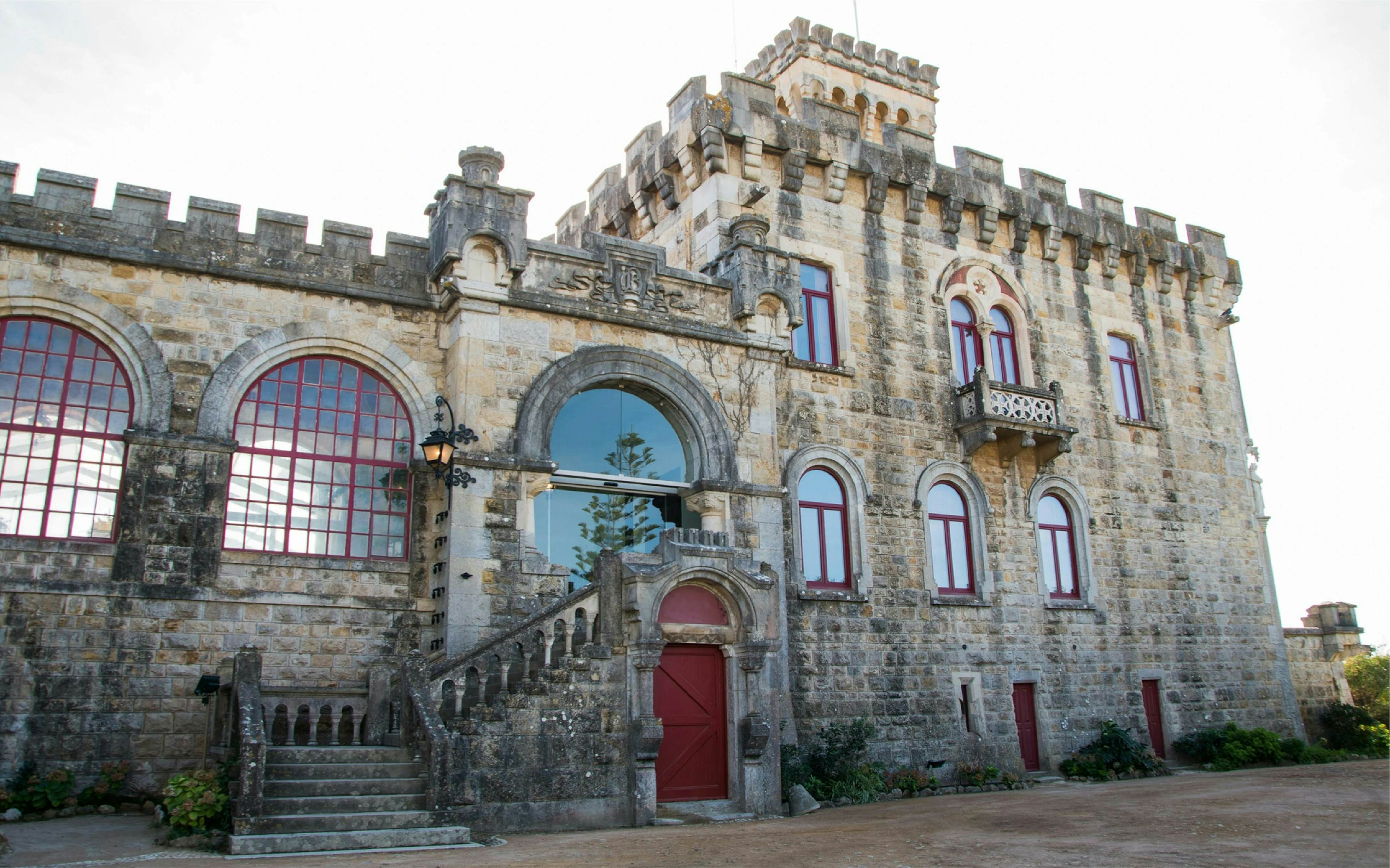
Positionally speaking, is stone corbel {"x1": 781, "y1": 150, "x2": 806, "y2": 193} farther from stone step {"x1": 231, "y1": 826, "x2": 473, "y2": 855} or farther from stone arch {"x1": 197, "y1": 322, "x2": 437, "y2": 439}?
stone step {"x1": 231, "y1": 826, "x2": 473, "y2": 855}

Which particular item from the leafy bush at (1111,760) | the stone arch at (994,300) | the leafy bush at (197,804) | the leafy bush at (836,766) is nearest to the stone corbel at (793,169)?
the stone arch at (994,300)

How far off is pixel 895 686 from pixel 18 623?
1121cm

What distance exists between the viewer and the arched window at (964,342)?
1845 centimetres

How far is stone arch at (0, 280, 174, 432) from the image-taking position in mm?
12078

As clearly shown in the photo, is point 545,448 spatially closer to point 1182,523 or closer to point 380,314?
point 380,314

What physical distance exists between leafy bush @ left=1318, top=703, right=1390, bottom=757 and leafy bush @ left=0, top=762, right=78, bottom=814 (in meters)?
21.0

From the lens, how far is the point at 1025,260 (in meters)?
19.8

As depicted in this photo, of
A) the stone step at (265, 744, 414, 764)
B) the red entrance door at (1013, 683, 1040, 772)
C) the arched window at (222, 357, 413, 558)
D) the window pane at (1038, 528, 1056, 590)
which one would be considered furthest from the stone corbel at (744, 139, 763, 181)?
the stone step at (265, 744, 414, 764)

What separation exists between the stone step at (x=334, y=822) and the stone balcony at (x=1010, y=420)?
36.2ft

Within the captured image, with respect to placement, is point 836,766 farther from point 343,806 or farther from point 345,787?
point 343,806

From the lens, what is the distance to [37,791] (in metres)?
10.6

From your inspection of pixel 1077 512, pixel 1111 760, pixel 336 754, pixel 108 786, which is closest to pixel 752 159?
pixel 1077 512

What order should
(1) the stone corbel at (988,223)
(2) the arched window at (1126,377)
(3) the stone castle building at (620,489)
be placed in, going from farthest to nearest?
1. (2) the arched window at (1126,377)
2. (1) the stone corbel at (988,223)
3. (3) the stone castle building at (620,489)

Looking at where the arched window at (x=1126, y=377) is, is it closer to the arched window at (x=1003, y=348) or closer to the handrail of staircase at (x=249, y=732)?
the arched window at (x=1003, y=348)
